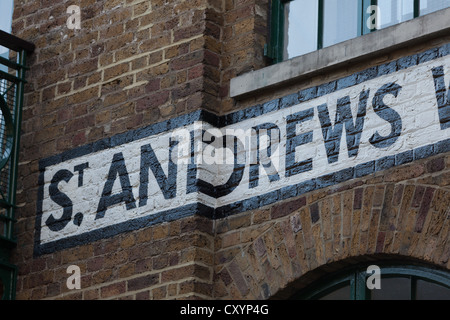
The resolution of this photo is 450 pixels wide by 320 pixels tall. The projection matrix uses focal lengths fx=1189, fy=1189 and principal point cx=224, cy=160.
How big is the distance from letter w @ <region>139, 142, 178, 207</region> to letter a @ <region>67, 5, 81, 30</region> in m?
1.61

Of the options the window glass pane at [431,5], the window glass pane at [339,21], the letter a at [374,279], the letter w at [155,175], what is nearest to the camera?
the letter a at [374,279]

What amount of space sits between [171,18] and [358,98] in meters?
1.98

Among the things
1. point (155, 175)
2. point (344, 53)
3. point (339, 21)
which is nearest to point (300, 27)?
point (339, 21)

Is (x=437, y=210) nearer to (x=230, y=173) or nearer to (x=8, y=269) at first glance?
(x=230, y=173)

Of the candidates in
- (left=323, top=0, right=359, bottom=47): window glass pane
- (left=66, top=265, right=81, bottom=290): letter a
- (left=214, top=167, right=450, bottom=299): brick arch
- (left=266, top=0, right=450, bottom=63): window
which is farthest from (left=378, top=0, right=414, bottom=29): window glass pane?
(left=66, top=265, right=81, bottom=290): letter a

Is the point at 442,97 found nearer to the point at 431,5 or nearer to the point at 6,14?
the point at 431,5

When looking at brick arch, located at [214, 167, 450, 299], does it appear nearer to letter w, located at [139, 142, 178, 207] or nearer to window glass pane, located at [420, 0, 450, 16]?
letter w, located at [139, 142, 178, 207]

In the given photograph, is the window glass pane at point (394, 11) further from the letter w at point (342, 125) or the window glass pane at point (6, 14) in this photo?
the window glass pane at point (6, 14)

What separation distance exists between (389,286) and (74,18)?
406 centimetres

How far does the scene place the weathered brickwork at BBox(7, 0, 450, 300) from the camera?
841 centimetres

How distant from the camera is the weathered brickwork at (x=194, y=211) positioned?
27.6 feet

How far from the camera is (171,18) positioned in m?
9.98

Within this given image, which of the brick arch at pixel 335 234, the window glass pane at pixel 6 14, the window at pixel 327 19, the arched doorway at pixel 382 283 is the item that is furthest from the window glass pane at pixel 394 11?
the window glass pane at pixel 6 14

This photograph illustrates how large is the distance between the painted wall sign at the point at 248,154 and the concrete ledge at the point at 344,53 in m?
0.13
